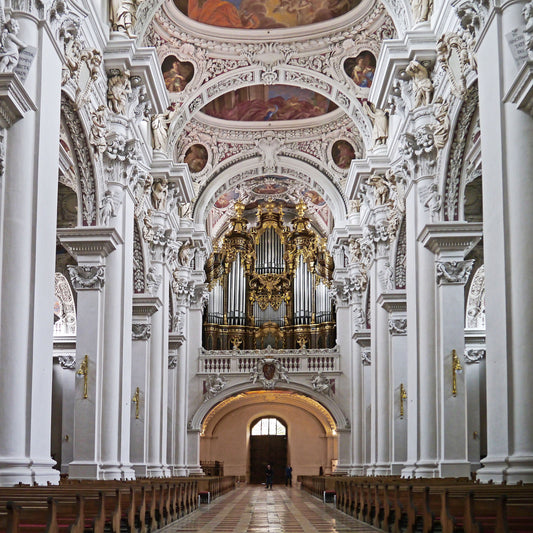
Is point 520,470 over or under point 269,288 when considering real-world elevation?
under

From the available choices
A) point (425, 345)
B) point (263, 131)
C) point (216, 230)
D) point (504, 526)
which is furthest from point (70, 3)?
point (216, 230)

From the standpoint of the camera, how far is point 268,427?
3853cm

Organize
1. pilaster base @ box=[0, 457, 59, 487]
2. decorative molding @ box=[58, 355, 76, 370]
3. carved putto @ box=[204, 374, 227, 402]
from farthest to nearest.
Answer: carved putto @ box=[204, 374, 227, 402] → decorative molding @ box=[58, 355, 76, 370] → pilaster base @ box=[0, 457, 59, 487]

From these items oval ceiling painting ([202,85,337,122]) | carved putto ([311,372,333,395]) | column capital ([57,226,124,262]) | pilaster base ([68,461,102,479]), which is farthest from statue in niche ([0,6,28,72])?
carved putto ([311,372,333,395])

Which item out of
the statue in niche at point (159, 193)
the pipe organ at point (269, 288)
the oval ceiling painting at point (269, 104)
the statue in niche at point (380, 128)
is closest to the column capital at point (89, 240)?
the statue in niche at point (159, 193)

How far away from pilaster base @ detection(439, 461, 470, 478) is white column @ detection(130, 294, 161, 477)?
766 cm

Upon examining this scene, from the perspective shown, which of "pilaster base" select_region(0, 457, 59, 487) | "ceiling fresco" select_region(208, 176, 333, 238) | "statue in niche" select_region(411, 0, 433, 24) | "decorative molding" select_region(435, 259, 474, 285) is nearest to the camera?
"pilaster base" select_region(0, 457, 59, 487)

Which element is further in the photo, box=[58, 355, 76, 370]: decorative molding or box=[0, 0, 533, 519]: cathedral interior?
box=[58, 355, 76, 370]: decorative molding

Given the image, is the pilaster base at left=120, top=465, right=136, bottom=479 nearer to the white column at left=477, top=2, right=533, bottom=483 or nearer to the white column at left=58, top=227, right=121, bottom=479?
the white column at left=58, top=227, right=121, bottom=479

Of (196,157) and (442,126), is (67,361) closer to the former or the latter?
(196,157)

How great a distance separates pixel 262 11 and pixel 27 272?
14.9 meters

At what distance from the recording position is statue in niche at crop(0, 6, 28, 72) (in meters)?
10.1

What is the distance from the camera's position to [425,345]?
1527cm

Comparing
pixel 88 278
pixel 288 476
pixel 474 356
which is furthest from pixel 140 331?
pixel 288 476
